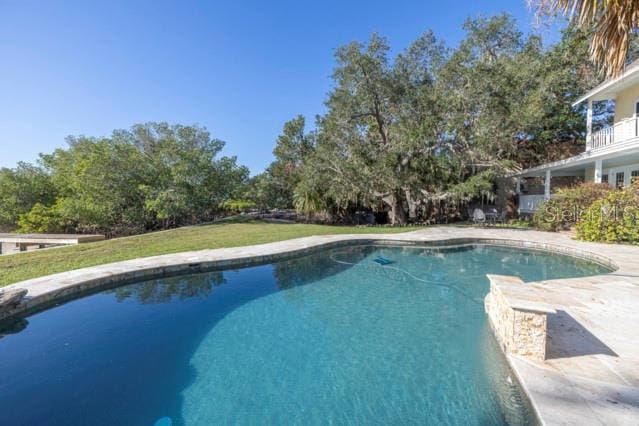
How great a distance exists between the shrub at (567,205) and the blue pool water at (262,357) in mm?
5128

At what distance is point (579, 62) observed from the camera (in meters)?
14.7

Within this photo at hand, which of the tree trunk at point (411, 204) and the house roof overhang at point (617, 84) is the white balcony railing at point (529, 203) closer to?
the house roof overhang at point (617, 84)

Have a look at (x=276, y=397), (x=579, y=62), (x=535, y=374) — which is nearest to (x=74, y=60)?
(x=276, y=397)

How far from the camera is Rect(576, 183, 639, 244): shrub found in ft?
25.4

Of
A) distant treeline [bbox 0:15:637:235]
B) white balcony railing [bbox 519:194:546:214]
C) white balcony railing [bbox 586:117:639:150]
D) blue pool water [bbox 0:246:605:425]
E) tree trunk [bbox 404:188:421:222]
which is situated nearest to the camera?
blue pool water [bbox 0:246:605:425]

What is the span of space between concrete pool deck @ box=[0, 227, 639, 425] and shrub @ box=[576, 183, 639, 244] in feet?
2.17

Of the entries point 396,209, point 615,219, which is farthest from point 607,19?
point 396,209

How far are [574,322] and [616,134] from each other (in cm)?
1073

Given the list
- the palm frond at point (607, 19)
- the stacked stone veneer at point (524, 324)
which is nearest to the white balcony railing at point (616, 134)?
the palm frond at point (607, 19)

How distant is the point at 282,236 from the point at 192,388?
315 inches

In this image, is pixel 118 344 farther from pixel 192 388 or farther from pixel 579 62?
pixel 579 62

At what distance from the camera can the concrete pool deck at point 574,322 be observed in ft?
6.73

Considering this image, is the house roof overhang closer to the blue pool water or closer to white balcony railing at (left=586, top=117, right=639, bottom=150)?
white balcony railing at (left=586, top=117, right=639, bottom=150)

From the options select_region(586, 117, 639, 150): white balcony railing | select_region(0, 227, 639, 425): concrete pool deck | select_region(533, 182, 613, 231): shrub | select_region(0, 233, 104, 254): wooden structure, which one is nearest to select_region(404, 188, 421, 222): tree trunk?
select_region(533, 182, 613, 231): shrub
